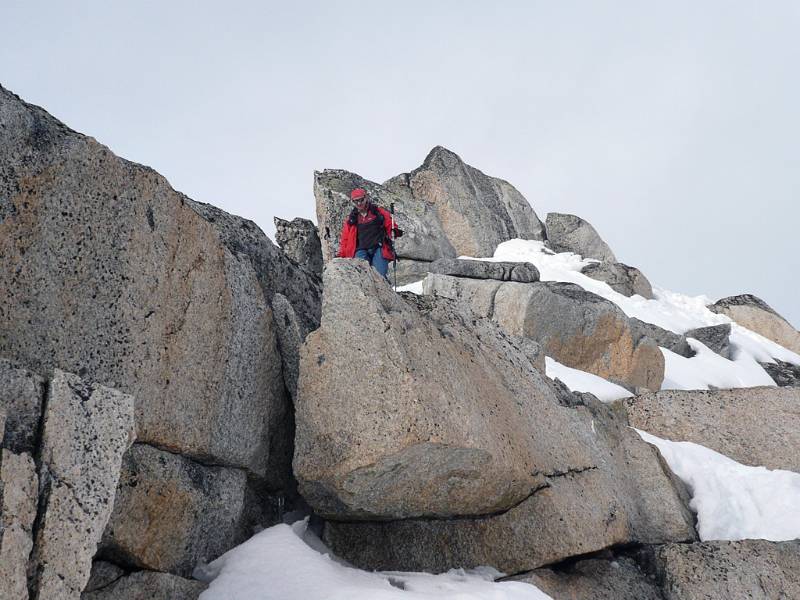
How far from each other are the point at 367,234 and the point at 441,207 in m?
23.5

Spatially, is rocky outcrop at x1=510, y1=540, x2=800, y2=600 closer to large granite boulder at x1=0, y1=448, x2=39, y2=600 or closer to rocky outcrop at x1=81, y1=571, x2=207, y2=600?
rocky outcrop at x1=81, y1=571, x2=207, y2=600

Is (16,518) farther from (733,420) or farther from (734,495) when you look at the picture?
(733,420)

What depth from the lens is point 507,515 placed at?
9.55 m

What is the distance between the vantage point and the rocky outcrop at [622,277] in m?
32.8

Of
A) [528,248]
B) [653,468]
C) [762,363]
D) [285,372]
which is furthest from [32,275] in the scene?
[528,248]

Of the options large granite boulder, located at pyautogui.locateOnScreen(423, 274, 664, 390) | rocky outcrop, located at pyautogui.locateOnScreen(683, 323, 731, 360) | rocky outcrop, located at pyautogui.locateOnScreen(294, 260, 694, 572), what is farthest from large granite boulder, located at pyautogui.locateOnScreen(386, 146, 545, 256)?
rocky outcrop, located at pyautogui.locateOnScreen(294, 260, 694, 572)

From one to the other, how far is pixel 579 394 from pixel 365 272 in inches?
201

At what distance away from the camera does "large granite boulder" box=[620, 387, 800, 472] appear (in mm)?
13773

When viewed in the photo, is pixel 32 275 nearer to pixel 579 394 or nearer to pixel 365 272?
pixel 365 272

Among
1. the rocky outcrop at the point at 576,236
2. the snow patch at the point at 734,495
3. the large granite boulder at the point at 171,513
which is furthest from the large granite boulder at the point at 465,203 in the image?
the large granite boulder at the point at 171,513

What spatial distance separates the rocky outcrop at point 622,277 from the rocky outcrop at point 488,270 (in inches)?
308

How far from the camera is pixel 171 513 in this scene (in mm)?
7672

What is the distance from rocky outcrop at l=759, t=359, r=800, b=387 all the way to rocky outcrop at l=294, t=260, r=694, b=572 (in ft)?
65.2

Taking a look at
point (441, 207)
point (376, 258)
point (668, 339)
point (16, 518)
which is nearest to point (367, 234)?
point (376, 258)
